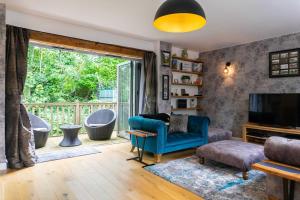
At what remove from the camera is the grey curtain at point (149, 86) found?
4.78 meters

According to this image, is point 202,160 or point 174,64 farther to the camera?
point 174,64

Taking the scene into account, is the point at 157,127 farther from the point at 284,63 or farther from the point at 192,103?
the point at 284,63

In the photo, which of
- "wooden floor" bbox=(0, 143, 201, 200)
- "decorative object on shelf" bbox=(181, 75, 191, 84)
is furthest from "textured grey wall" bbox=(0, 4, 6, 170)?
"decorative object on shelf" bbox=(181, 75, 191, 84)

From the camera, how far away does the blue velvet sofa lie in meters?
3.51

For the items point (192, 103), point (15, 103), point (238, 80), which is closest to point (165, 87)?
point (192, 103)

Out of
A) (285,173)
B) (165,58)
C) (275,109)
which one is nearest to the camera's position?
(285,173)

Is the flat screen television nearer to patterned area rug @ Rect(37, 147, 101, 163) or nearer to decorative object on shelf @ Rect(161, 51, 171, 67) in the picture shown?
decorative object on shelf @ Rect(161, 51, 171, 67)

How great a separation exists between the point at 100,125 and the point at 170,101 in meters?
1.89

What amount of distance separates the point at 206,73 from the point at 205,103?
2.82ft

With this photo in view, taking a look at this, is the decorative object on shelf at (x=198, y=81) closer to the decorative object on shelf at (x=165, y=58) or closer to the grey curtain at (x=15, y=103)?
the decorative object on shelf at (x=165, y=58)

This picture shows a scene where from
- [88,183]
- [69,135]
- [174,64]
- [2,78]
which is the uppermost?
[174,64]

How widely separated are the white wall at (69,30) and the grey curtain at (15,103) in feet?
0.78

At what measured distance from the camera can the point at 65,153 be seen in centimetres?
398

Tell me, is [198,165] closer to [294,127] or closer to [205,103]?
[294,127]
